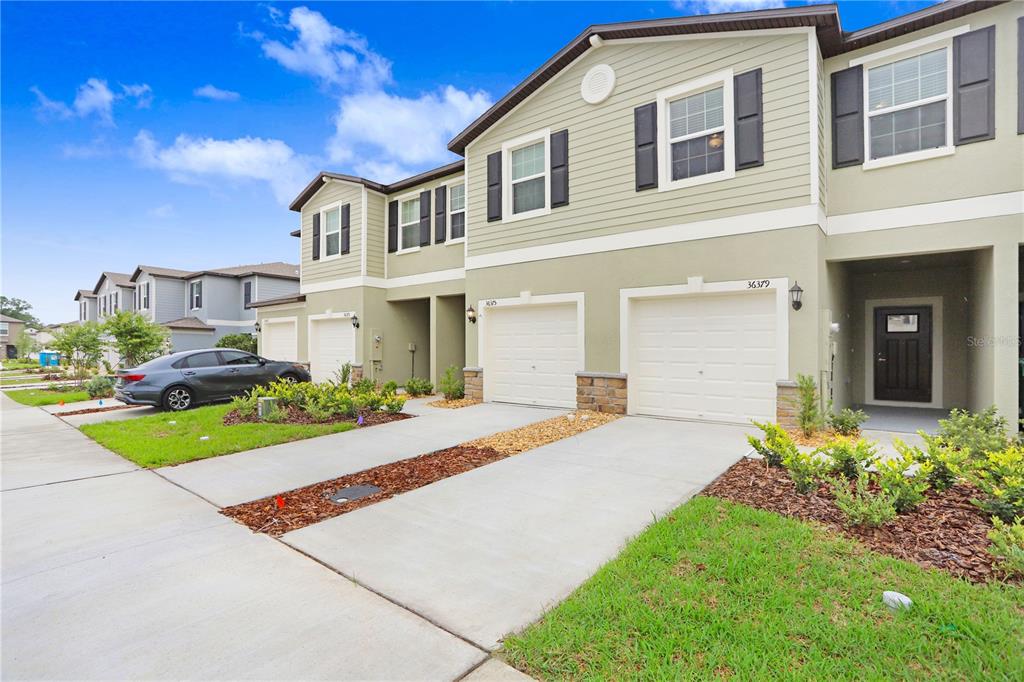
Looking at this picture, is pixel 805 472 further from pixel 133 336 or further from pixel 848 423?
pixel 133 336

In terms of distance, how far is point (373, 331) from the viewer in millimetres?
13609

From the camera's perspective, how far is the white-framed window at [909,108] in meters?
6.86

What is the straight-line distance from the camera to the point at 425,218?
13117 mm

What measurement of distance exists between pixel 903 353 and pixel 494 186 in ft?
31.0

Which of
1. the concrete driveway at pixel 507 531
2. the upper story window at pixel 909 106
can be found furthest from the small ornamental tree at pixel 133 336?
the upper story window at pixel 909 106

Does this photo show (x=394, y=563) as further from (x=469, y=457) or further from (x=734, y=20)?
(x=734, y=20)

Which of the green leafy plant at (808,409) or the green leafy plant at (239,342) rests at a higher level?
the green leafy plant at (239,342)

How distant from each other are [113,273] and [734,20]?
4061 centimetres

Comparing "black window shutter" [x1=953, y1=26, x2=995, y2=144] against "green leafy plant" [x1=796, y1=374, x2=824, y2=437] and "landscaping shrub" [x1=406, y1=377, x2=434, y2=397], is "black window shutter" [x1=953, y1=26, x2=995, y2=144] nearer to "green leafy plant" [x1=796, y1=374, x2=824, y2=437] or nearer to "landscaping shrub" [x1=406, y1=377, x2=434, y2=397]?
"green leafy plant" [x1=796, y1=374, x2=824, y2=437]

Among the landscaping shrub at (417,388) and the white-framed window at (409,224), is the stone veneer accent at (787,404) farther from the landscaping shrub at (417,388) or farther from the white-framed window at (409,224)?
the white-framed window at (409,224)

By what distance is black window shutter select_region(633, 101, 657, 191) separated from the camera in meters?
8.41

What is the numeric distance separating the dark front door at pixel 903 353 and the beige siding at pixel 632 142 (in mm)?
5008

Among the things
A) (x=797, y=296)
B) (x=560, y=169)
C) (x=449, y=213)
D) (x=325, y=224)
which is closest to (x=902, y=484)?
(x=797, y=296)

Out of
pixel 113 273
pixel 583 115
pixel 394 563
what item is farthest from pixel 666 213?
pixel 113 273
